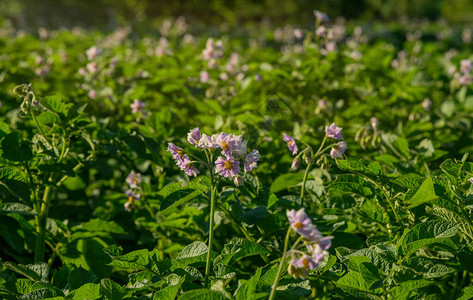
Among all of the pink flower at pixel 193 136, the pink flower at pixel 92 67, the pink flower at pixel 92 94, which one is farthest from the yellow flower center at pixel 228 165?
the pink flower at pixel 92 67

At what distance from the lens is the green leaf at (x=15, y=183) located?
5.30 ft

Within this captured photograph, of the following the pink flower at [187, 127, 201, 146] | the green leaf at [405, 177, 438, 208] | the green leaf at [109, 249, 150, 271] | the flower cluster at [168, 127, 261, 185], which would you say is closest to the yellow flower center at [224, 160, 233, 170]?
the flower cluster at [168, 127, 261, 185]

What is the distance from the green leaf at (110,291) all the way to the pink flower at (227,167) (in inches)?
16.2

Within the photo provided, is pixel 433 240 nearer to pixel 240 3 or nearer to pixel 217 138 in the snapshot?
pixel 217 138

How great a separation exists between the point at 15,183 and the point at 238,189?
73 centimetres

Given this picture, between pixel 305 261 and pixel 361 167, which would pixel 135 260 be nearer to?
pixel 305 261

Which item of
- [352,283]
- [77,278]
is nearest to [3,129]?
[77,278]

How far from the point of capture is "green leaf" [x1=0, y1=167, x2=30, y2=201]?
1616 millimetres

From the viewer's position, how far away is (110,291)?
4.31 ft

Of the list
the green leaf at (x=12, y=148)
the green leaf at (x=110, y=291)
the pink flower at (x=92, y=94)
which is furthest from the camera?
the pink flower at (x=92, y=94)

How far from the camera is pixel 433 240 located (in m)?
1.31

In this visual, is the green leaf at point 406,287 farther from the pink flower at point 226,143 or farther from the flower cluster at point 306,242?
the pink flower at point 226,143

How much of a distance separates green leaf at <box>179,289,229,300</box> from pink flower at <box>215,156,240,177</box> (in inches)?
14.5

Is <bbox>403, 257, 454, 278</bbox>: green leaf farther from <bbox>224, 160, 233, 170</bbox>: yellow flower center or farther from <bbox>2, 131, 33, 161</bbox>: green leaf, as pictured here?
<bbox>2, 131, 33, 161</bbox>: green leaf
